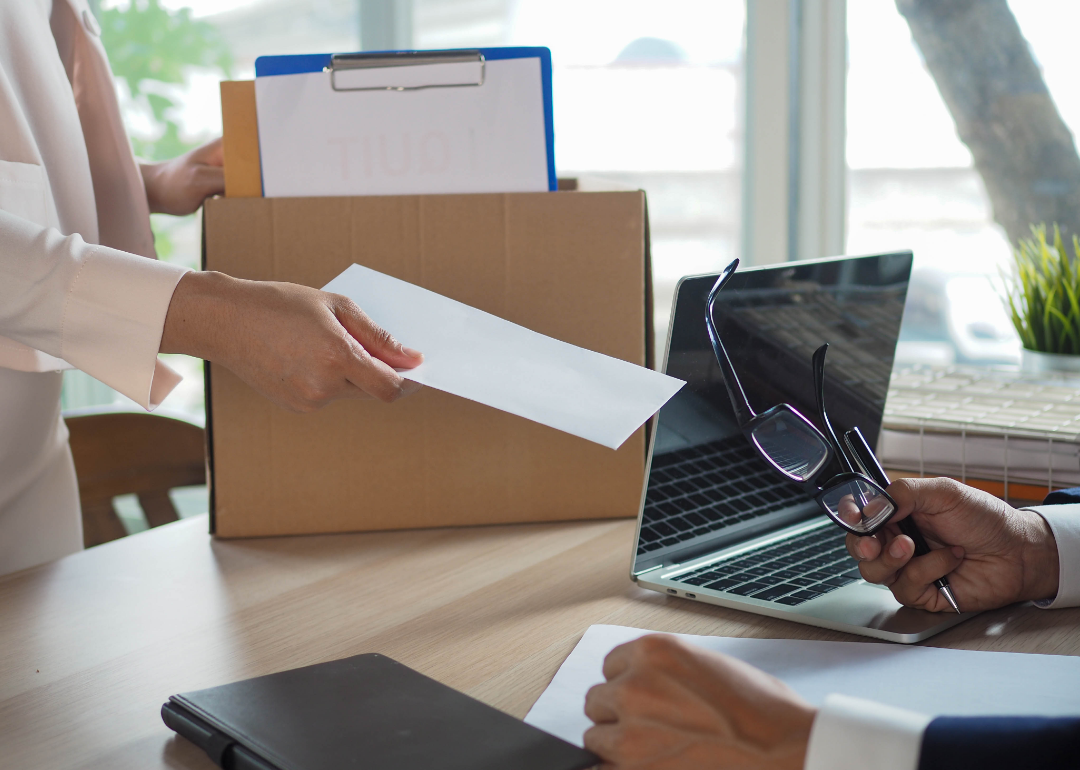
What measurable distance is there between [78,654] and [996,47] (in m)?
1.63

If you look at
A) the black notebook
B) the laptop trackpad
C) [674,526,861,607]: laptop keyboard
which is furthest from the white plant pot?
the black notebook

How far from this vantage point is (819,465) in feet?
2.45

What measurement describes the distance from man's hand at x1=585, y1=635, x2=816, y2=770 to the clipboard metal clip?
25.5 inches

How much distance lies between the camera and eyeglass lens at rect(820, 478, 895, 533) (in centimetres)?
74

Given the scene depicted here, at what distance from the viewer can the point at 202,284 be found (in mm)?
780

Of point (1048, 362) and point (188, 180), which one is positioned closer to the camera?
point (188, 180)

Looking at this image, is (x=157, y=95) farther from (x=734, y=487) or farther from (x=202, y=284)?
(x=734, y=487)

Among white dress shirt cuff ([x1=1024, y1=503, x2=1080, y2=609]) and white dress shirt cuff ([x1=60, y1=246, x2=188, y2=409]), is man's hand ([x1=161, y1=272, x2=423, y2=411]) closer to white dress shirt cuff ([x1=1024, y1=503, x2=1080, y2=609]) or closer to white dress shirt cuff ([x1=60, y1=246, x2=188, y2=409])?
white dress shirt cuff ([x1=60, y1=246, x2=188, y2=409])

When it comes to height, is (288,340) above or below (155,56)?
below

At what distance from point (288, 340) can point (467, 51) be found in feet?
1.33

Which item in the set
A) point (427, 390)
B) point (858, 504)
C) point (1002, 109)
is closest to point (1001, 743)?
point (858, 504)

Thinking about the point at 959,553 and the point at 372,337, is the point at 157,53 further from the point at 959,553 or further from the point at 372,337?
the point at 959,553

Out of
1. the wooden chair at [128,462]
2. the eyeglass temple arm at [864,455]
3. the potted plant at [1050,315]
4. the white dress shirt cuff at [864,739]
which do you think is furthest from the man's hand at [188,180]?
the potted plant at [1050,315]

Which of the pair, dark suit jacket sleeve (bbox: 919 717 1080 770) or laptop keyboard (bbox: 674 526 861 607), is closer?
dark suit jacket sleeve (bbox: 919 717 1080 770)
